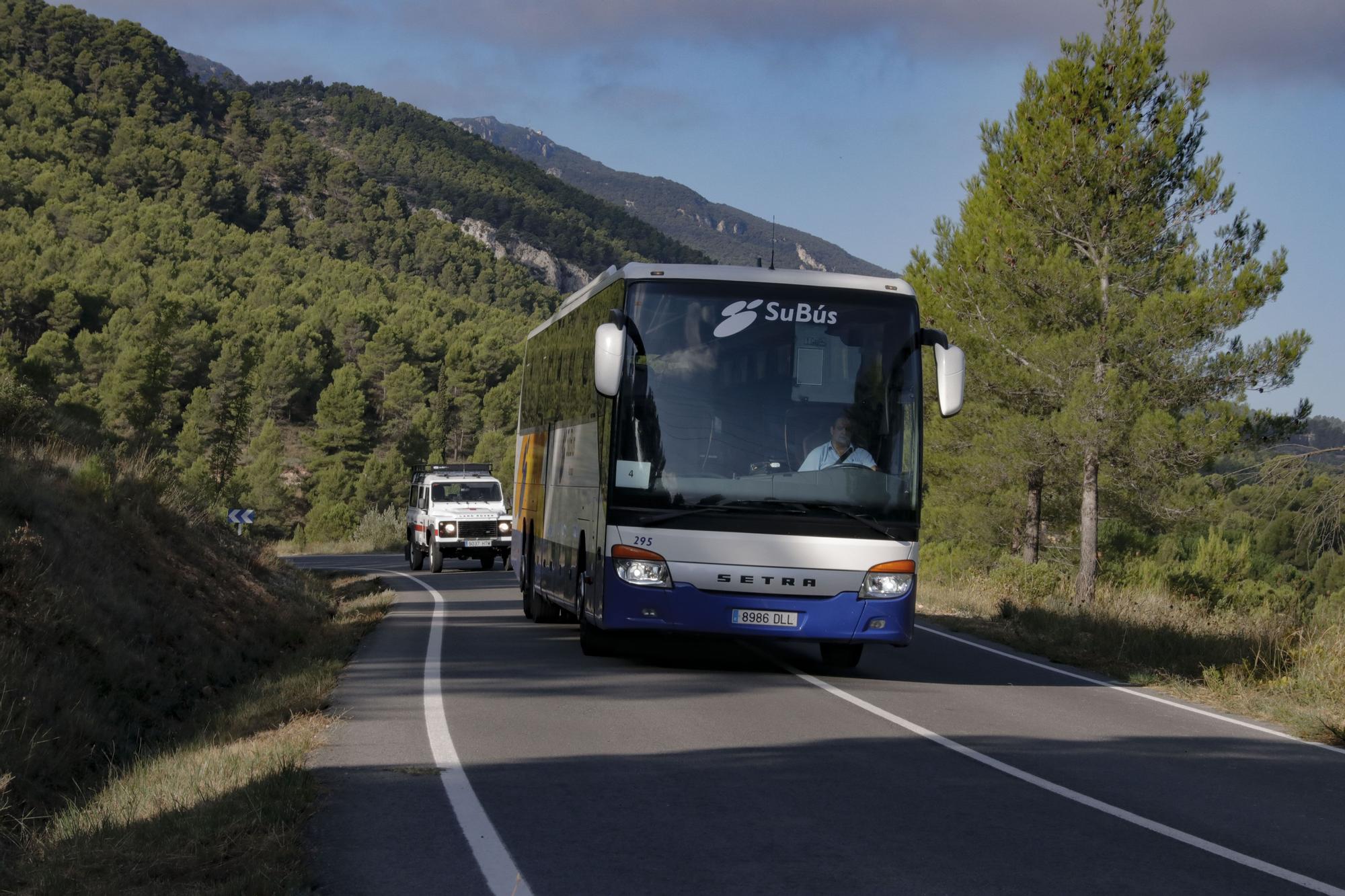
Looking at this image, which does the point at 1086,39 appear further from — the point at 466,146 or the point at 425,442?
the point at 466,146

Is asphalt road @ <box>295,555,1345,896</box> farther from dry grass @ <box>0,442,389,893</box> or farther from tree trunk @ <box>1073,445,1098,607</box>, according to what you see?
tree trunk @ <box>1073,445,1098,607</box>

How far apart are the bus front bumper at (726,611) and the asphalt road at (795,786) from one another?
47 centimetres

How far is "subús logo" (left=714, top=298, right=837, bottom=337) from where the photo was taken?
484 inches

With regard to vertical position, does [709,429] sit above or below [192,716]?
above

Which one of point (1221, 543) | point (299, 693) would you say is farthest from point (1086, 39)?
point (299, 693)

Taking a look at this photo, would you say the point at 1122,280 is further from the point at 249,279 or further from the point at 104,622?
the point at 249,279

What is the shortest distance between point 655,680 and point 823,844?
5.89m

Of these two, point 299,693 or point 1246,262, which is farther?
point 1246,262

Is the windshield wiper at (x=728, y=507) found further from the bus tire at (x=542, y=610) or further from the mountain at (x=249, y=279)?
the mountain at (x=249, y=279)

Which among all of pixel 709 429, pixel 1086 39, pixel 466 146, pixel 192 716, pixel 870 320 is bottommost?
pixel 192 716

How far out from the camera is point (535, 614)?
59.1 feet

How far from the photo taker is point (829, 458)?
39.5 feet

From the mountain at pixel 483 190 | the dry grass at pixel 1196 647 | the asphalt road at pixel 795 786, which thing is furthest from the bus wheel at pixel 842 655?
the mountain at pixel 483 190

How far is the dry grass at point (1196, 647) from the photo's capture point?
1218 centimetres
